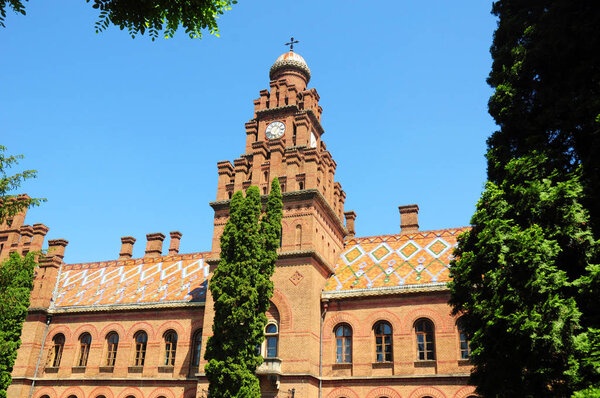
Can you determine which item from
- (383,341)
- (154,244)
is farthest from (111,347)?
(383,341)

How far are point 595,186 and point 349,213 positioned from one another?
82.2ft

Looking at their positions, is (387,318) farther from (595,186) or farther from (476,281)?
(595,186)

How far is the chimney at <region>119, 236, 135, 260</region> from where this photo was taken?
129 ft

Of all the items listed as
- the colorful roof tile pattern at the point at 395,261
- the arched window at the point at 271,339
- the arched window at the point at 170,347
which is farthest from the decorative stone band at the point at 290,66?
the arched window at the point at 170,347

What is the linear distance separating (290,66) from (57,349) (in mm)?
23834

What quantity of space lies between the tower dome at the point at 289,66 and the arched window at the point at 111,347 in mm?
19976

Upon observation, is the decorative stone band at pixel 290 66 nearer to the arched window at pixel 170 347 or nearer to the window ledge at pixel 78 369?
the arched window at pixel 170 347

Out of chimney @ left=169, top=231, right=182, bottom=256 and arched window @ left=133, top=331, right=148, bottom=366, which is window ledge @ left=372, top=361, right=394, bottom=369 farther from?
chimney @ left=169, top=231, right=182, bottom=256

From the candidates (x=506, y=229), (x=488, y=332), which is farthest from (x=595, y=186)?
(x=488, y=332)

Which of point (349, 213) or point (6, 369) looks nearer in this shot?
point (6, 369)

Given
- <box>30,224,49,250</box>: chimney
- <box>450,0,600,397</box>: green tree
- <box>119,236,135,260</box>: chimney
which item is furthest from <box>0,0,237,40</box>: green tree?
<box>119,236,135,260</box>: chimney

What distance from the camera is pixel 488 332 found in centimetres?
1237

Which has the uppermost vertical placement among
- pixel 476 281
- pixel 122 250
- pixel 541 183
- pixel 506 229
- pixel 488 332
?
pixel 122 250

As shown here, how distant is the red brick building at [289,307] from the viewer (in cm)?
2478
